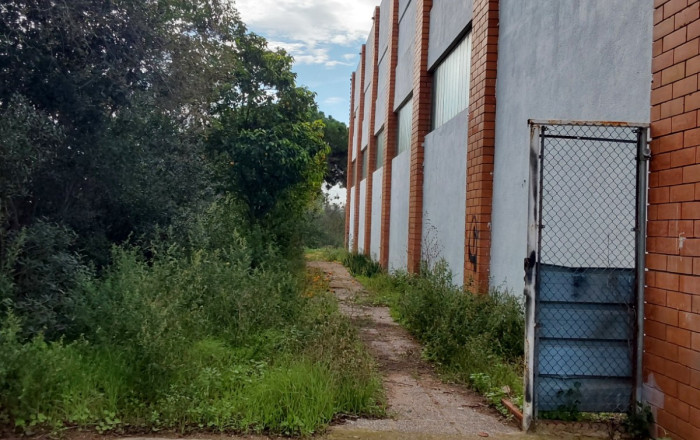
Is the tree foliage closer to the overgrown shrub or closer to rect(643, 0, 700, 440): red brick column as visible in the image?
the overgrown shrub

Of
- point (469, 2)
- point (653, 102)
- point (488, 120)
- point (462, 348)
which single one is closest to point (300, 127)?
point (469, 2)

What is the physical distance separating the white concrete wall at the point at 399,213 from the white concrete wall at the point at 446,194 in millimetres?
1688

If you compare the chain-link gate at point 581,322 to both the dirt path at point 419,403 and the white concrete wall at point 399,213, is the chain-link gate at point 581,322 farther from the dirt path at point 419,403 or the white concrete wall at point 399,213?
the white concrete wall at point 399,213

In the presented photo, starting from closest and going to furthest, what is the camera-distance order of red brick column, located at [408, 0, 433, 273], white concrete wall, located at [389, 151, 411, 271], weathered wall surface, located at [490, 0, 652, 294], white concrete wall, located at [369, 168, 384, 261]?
weathered wall surface, located at [490, 0, 652, 294], red brick column, located at [408, 0, 433, 273], white concrete wall, located at [389, 151, 411, 271], white concrete wall, located at [369, 168, 384, 261]

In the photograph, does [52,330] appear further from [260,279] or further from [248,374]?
[260,279]

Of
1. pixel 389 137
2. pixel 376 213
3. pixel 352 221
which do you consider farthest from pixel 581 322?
pixel 352 221

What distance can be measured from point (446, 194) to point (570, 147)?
4499mm

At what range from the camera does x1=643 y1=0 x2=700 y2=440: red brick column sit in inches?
140

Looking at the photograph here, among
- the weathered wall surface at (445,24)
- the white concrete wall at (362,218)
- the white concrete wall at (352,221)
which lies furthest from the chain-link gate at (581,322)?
the white concrete wall at (352,221)

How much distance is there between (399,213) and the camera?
14297mm

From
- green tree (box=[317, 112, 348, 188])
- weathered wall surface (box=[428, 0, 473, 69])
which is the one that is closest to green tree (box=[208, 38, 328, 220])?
weathered wall surface (box=[428, 0, 473, 69])

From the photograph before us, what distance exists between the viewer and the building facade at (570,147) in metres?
3.69

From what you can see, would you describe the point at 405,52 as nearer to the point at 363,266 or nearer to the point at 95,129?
the point at 363,266

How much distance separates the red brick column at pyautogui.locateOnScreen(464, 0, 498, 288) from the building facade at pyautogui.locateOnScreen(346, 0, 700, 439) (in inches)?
0.7
